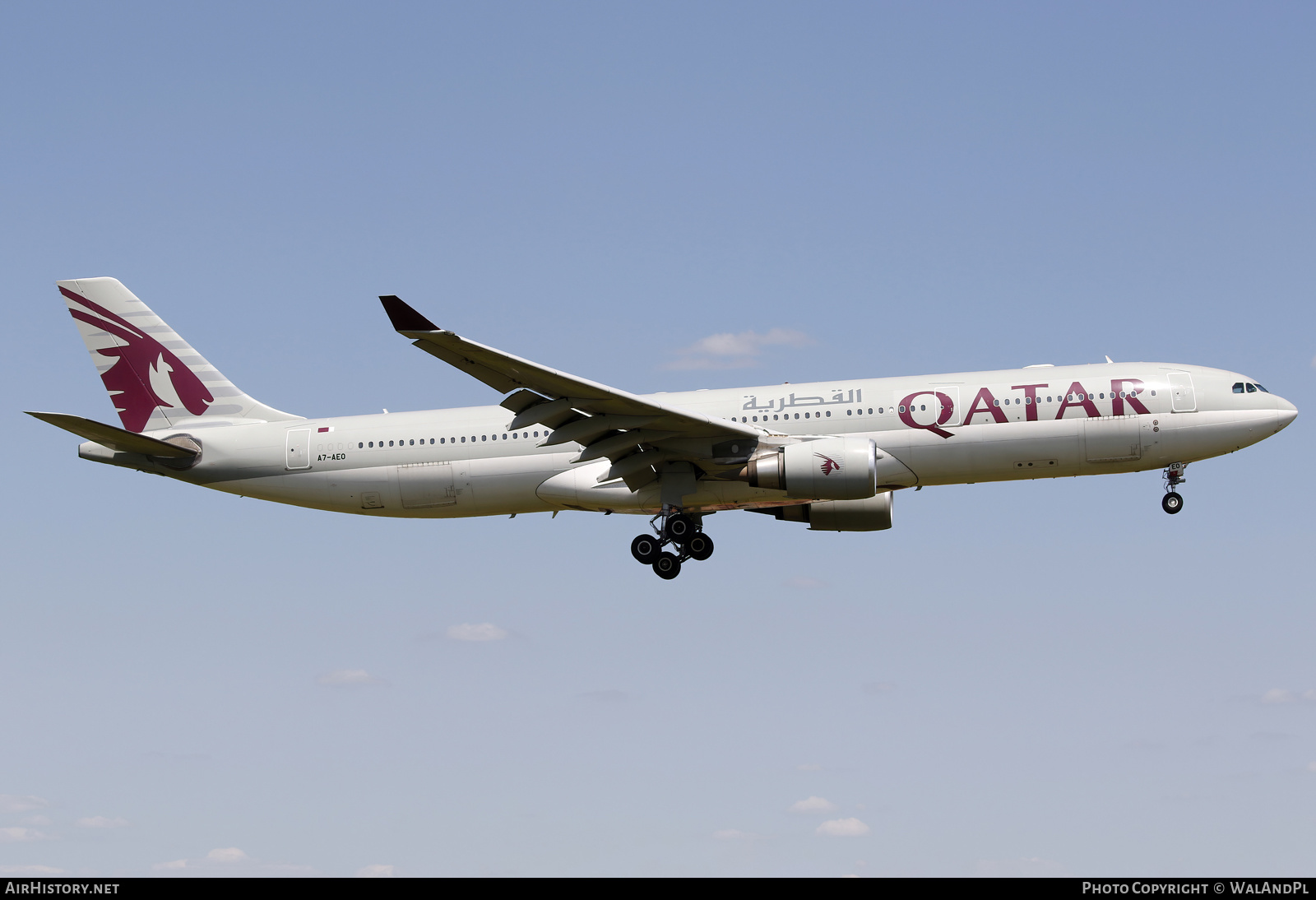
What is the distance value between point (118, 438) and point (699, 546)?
14.7 m

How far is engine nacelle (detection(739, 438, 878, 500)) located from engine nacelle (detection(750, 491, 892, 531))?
3.89 metres

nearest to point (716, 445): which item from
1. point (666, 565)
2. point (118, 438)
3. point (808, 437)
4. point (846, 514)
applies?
point (808, 437)

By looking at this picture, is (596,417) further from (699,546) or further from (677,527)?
(699,546)

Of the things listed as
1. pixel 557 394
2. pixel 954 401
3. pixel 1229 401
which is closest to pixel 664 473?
pixel 557 394

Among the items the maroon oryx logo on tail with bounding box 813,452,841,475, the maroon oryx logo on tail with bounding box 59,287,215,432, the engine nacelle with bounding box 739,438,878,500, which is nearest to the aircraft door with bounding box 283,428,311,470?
the maroon oryx logo on tail with bounding box 59,287,215,432

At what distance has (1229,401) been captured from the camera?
3075 centimetres

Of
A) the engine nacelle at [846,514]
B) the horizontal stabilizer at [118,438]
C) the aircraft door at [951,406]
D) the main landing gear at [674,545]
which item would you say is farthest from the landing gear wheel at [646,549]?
the horizontal stabilizer at [118,438]

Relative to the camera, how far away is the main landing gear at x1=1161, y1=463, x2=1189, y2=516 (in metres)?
31.0

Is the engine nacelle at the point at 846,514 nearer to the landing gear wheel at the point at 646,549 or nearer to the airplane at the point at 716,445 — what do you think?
the airplane at the point at 716,445

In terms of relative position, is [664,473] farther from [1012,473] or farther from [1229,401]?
[1229,401]

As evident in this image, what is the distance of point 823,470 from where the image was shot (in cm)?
2947
